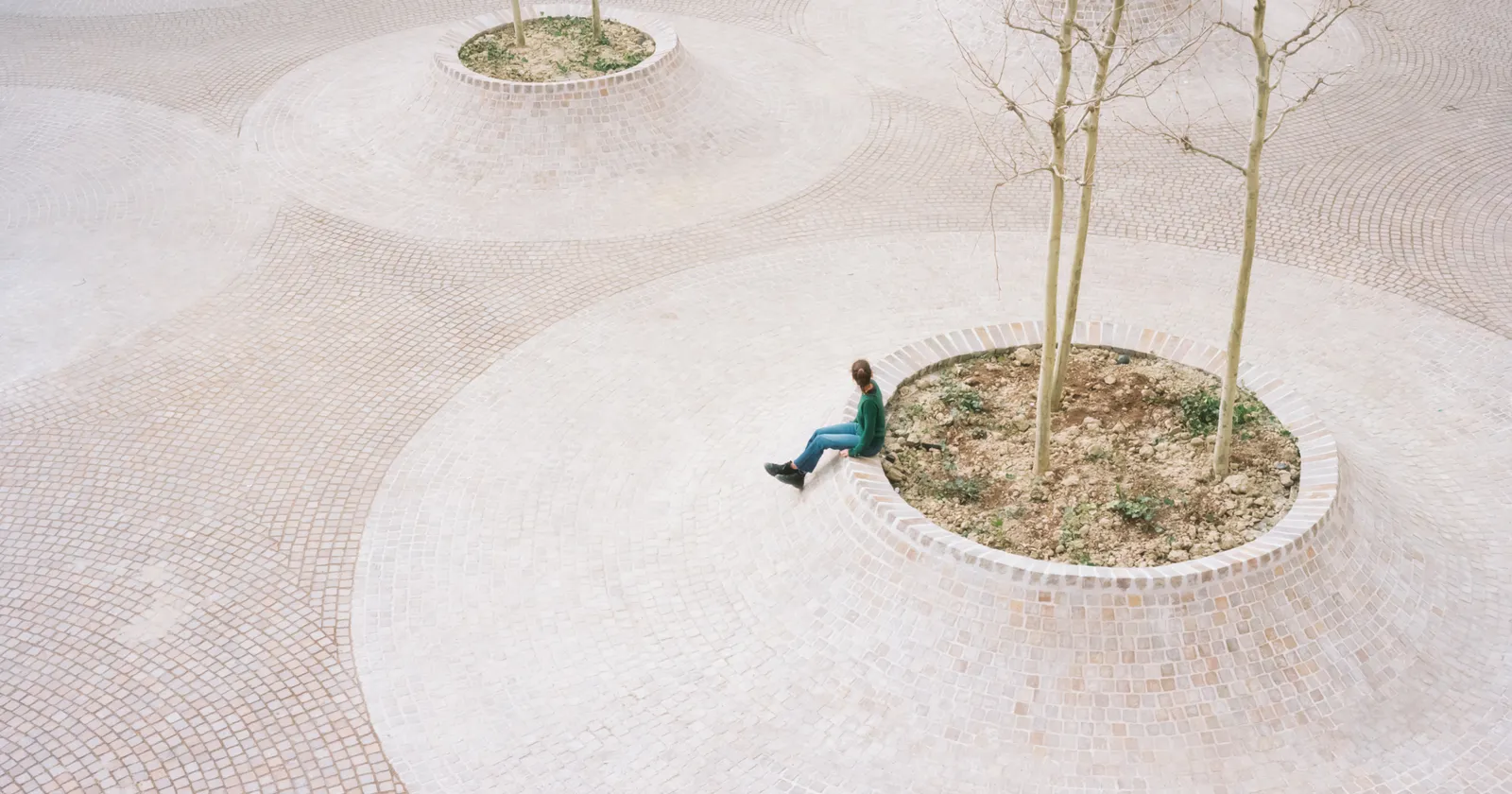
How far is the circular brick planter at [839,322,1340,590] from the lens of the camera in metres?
8.73

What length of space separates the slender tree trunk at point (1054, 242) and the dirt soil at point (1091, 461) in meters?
0.38

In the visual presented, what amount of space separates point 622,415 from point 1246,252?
578 cm

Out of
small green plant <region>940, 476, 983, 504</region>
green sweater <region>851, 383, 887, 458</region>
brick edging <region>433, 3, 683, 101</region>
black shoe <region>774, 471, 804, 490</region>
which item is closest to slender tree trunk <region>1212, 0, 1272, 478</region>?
small green plant <region>940, 476, 983, 504</region>

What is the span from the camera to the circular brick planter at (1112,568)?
8.73 metres

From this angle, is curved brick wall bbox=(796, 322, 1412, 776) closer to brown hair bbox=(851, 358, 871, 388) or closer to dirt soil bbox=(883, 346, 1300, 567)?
dirt soil bbox=(883, 346, 1300, 567)

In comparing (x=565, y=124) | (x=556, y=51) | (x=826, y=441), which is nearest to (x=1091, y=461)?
(x=826, y=441)

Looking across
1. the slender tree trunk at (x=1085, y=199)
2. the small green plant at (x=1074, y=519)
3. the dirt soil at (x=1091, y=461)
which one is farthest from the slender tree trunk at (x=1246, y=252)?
the small green plant at (x=1074, y=519)

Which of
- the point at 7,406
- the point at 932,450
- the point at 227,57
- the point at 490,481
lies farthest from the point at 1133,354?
the point at 227,57

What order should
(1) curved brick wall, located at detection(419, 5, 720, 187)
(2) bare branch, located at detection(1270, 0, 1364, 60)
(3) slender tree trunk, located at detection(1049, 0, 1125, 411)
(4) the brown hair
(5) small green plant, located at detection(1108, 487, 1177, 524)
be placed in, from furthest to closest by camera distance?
(1) curved brick wall, located at detection(419, 5, 720, 187), (4) the brown hair, (5) small green plant, located at detection(1108, 487, 1177, 524), (3) slender tree trunk, located at detection(1049, 0, 1125, 411), (2) bare branch, located at detection(1270, 0, 1364, 60)

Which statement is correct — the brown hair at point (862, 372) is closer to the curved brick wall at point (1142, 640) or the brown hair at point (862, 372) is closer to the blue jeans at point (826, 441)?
the blue jeans at point (826, 441)

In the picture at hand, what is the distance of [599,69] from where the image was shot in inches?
679

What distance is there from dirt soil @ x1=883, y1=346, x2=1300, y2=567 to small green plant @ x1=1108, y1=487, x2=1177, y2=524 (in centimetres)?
1

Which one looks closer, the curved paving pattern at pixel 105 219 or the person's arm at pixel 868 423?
the person's arm at pixel 868 423

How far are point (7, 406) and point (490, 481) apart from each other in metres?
5.08
